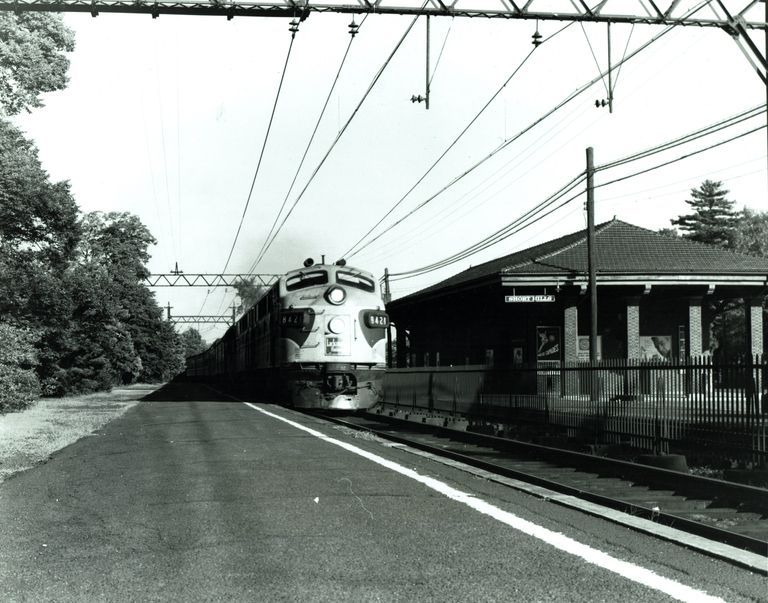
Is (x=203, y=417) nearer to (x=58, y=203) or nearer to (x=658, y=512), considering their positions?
(x=58, y=203)

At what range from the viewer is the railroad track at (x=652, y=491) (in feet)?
23.3

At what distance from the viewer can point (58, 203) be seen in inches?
1187

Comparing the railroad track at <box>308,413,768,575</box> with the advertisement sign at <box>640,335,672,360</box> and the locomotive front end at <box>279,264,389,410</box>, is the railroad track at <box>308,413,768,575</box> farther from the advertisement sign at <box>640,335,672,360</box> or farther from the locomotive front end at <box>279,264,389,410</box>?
the advertisement sign at <box>640,335,672,360</box>

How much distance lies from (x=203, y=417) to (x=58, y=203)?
1185 centimetres

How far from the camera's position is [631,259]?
30.6 metres

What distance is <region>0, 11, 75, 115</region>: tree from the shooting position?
23984 millimetres

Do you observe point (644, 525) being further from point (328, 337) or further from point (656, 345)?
point (656, 345)

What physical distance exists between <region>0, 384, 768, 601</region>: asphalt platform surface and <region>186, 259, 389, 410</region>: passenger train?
12.3m

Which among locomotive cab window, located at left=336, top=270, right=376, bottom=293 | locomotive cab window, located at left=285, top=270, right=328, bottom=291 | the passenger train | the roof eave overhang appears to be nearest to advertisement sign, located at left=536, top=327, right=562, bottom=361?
the roof eave overhang

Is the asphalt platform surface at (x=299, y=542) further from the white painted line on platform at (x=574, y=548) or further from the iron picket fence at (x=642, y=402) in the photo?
the iron picket fence at (x=642, y=402)

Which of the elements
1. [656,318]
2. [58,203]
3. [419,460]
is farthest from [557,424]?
[58,203]

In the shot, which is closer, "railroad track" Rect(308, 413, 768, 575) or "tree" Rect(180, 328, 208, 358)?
"railroad track" Rect(308, 413, 768, 575)

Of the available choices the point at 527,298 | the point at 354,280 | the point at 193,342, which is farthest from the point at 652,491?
the point at 193,342

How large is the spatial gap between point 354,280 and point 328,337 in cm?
209
